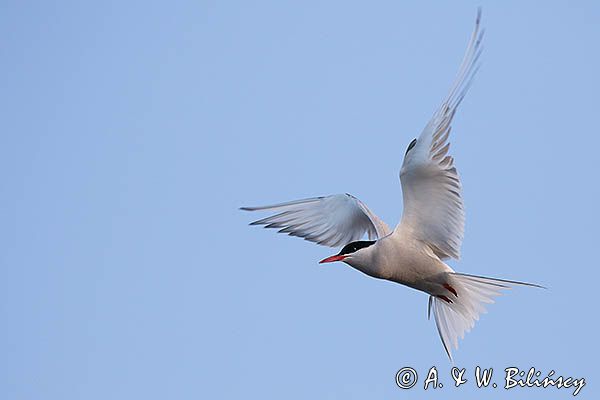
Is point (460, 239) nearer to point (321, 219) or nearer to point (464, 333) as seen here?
point (464, 333)

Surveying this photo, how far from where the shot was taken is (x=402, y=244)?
6914mm

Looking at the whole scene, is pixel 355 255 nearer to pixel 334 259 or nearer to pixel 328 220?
pixel 334 259

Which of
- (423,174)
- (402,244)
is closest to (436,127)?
(423,174)

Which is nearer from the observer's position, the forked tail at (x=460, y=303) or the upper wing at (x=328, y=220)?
the forked tail at (x=460, y=303)

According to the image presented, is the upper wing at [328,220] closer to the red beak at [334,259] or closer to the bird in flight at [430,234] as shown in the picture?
the bird in flight at [430,234]

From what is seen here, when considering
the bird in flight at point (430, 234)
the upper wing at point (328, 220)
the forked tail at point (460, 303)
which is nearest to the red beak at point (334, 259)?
the bird in flight at point (430, 234)

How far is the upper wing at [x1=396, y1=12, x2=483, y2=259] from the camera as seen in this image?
20.8 ft

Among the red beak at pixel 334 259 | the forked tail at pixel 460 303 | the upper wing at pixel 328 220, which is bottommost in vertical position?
the forked tail at pixel 460 303

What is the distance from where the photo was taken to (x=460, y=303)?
7105mm

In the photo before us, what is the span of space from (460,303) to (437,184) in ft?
3.25

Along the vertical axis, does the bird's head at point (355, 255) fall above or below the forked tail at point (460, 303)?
above

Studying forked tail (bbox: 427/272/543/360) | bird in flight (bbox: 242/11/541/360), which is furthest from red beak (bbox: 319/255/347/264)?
forked tail (bbox: 427/272/543/360)

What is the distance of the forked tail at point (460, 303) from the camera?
688 centimetres

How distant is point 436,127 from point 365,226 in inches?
59.7
